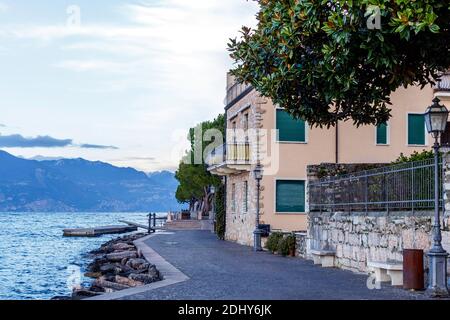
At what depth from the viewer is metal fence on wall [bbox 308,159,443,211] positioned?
15188 millimetres

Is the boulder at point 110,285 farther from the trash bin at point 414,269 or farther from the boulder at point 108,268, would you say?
the trash bin at point 414,269

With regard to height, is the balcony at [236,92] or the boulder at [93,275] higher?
the balcony at [236,92]

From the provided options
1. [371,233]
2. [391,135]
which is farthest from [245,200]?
[371,233]

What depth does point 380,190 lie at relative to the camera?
57.1ft

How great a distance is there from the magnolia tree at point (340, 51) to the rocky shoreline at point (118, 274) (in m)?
5.83

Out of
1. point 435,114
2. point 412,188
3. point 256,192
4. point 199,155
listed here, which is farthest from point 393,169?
point 199,155

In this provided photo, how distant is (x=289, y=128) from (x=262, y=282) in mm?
14916

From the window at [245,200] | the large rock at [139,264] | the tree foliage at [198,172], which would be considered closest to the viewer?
the large rock at [139,264]

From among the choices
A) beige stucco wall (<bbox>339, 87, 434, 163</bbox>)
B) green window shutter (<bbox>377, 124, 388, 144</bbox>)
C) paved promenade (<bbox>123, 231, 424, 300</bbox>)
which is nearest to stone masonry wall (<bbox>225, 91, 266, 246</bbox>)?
beige stucco wall (<bbox>339, 87, 434, 163</bbox>)

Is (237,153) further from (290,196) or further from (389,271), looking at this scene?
(389,271)

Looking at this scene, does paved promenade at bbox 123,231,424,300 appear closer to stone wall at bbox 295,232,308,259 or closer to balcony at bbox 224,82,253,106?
stone wall at bbox 295,232,308,259

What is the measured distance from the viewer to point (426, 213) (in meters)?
14.8

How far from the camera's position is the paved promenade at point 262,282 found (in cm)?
1307

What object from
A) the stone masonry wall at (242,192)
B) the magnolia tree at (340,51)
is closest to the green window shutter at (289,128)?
the stone masonry wall at (242,192)
